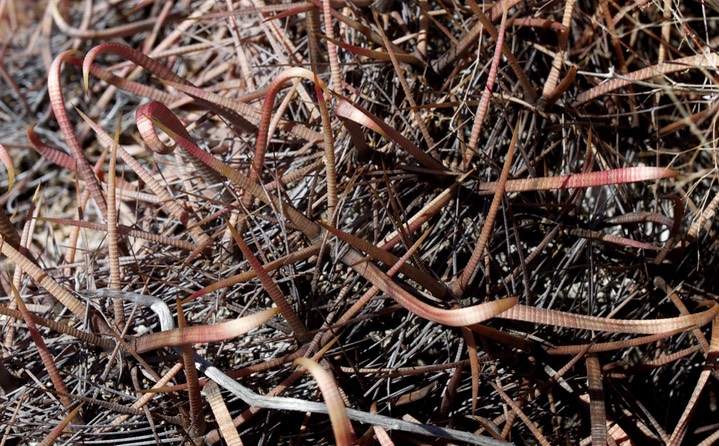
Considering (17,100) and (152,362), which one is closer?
(152,362)

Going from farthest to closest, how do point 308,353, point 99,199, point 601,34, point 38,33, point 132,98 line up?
point 38,33
point 132,98
point 601,34
point 99,199
point 308,353

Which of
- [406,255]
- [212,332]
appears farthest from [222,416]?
[406,255]

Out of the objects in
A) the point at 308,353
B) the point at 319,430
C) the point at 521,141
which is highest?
the point at 521,141

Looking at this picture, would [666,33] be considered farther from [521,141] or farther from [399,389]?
[399,389]

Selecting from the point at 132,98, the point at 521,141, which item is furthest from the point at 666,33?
the point at 132,98

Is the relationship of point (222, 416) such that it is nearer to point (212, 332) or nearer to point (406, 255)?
point (212, 332)

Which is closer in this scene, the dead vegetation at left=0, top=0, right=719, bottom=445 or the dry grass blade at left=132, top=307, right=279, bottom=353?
the dry grass blade at left=132, top=307, right=279, bottom=353

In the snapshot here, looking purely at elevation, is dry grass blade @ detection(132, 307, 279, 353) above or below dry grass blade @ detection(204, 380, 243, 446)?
above

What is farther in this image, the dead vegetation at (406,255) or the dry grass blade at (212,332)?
the dead vegetation at (406,255)
